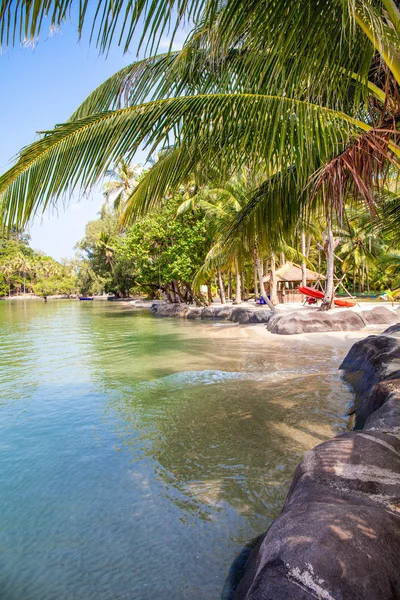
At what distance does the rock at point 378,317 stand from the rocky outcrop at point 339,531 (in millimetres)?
12442

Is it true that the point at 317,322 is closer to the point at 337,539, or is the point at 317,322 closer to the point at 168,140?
the point at 168,140

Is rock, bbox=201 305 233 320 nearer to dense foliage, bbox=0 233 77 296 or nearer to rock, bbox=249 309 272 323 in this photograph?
rock, bbox=249 309 272 323

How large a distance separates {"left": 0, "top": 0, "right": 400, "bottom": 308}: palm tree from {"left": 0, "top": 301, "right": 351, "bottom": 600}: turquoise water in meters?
2.25

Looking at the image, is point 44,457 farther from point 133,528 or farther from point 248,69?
point 248,69

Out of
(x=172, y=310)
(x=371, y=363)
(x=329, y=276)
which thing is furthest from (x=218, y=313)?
(x=371, y=363)

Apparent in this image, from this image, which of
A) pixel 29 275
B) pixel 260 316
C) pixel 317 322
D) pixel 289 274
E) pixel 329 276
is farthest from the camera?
pixel 29 275

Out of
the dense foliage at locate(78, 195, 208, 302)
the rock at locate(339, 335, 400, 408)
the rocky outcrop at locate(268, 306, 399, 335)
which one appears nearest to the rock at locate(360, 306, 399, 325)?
the rocky outcrop at locate(268, 306, 399, 335)

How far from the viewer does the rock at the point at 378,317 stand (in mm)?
14008

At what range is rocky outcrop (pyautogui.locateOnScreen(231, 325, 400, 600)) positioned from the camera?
1.44 m

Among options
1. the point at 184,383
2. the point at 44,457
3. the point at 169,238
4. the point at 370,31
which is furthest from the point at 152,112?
Answer: the point at 169,238

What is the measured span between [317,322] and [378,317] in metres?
2.89

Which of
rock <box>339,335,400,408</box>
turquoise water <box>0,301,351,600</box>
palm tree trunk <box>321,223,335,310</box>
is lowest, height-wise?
turquoise water <box>0,301,351,600</box>

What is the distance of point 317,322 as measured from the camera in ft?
41.6

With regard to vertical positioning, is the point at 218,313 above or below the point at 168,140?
below
